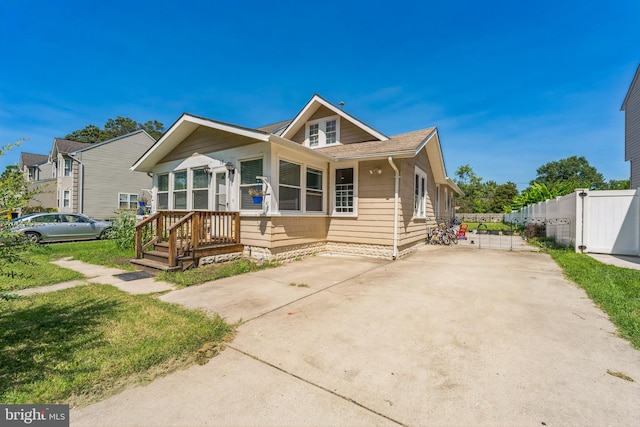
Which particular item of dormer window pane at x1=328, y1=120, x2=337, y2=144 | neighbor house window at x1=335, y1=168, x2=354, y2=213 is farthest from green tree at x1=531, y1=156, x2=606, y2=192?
neighbor house window at x1=335, y1=168, x2=354, y2=213

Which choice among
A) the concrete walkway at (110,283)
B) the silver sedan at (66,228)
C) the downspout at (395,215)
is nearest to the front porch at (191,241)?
the concrete walkway at (110,283)

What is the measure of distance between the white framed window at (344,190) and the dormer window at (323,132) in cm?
171

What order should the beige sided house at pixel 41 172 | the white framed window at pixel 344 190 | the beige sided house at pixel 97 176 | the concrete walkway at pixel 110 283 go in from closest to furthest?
the concrete walkway at pixel 110 283
the white framed window at pixel 344 190
the beige sided house at pixel 97 176
the beige sided house at pixel 41 172

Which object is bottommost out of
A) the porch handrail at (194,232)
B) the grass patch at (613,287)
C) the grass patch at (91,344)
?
the grass patch at (91,344)

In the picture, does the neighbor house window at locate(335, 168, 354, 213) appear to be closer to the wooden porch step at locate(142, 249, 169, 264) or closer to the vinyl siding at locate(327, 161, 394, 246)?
the vinyl siding at locate(327, 161, 394, 246)

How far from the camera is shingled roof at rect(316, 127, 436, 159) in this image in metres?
7.68

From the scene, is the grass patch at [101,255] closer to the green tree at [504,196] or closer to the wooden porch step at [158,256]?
the wooden porch step at [158,256]

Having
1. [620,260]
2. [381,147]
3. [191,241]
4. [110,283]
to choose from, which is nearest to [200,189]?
[191,241]

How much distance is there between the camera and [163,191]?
34.0ft

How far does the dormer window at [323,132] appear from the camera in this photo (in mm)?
10149

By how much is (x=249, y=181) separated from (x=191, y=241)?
228cm

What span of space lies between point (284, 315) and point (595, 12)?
1278 cm

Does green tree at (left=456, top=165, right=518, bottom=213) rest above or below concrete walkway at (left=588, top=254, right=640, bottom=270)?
above

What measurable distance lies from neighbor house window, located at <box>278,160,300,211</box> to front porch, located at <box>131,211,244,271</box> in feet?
4.69
